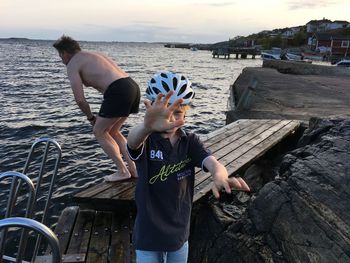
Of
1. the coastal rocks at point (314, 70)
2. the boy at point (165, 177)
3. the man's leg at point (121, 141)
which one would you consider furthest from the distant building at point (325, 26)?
the boy at point (165, 177)

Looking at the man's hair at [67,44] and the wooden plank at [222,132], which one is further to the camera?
the wooden plank at [222,132]

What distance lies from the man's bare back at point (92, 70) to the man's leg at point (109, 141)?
0.45 m

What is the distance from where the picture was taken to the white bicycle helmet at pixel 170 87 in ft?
8.32

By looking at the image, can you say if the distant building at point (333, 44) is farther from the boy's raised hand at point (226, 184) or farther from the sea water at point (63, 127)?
the boy's raised hand at point (226, 184)

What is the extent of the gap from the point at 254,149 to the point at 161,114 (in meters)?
5.16

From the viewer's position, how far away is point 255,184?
7.55 m

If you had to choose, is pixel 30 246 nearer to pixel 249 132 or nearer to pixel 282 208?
pixel 282 208

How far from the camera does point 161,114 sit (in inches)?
88.1

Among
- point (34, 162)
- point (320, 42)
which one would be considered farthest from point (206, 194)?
point (320, 42)

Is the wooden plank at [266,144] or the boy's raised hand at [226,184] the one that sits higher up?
the boy's raised hand at [226,184]

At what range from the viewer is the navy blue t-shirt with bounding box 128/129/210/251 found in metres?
2.70

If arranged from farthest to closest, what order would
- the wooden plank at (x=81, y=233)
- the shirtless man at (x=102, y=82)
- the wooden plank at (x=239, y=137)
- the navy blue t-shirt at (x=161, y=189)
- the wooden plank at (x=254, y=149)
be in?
the wooden plank at (x=239, y=137), the wooden plank at (x=254, y=149), the shirtless man at (x=102, y=82), the wooden plank at (x=81, y=233), the navy blue t-shirt at (x=161, y=189)

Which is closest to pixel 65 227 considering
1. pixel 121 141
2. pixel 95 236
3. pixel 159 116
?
pixel 95 236

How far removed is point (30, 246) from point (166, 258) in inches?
169
